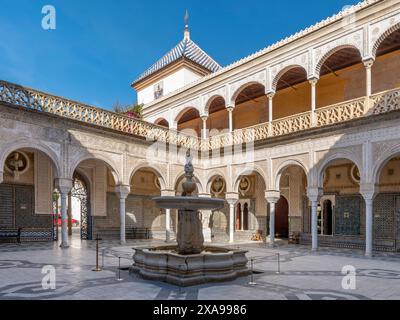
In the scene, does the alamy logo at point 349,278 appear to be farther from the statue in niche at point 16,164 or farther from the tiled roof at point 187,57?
the tiled roof at point 187,57

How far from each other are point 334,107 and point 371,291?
26.4 ft

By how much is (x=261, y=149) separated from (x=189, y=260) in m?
9.30

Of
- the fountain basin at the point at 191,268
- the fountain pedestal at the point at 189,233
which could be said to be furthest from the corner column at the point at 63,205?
the fountain pedestal at the point at 189,233

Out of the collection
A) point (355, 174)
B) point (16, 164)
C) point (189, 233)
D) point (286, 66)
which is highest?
point (286, 66)

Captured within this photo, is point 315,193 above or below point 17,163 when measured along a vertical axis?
below

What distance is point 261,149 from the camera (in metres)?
14.9

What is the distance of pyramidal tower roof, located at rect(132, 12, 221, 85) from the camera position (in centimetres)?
2238

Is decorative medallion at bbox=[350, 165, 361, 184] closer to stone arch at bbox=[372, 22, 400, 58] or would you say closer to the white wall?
stone arch at bbox=[372, 22, 400, 58]

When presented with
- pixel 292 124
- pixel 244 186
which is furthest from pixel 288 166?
pixel 244 186

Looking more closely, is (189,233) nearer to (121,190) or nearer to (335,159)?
(335,159)

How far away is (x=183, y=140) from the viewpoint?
16.7 metres

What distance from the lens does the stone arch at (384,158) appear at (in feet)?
35.3
